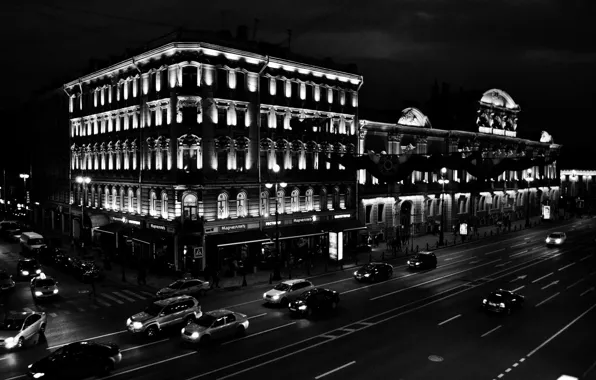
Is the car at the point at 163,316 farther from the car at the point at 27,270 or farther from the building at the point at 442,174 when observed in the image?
the car at the point at 27,270

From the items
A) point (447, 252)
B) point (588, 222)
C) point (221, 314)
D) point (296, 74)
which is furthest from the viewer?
point (588, 222)

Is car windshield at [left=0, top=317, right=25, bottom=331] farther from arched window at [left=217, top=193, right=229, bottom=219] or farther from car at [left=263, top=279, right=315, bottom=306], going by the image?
arched window at [left=217, top=193, right=229, bottom=219]

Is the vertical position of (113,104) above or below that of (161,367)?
above

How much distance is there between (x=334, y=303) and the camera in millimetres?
29672

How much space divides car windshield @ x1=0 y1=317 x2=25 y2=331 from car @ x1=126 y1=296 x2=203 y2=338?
4739mm

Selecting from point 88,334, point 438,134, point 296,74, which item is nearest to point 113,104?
point 296,74

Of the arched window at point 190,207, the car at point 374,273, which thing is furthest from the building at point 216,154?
the car at point 374,273

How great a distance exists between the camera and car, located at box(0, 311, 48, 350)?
22500 mm

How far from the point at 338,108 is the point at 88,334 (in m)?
36.3

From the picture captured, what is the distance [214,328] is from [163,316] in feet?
10.6

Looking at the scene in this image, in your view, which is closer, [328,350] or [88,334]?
[328,350]

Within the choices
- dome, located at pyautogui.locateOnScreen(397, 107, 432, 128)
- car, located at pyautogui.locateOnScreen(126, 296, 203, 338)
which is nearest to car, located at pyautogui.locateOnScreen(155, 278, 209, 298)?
car, located at pyautogui.locateOnScreen(126, 296, 203, 338)

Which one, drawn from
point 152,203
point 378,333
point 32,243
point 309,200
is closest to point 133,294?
point 152,203

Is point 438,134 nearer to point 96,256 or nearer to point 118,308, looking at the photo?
point 96,256
